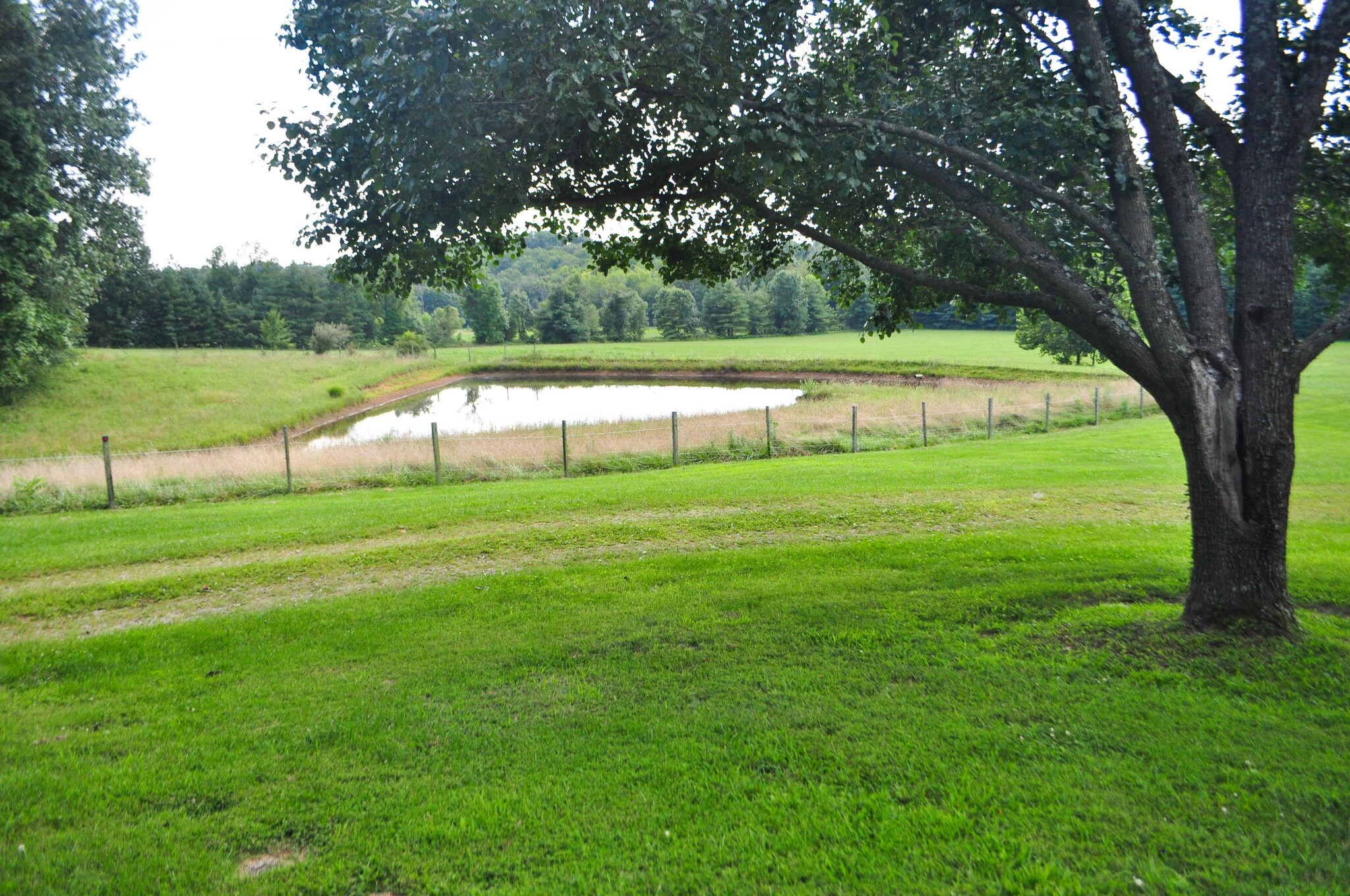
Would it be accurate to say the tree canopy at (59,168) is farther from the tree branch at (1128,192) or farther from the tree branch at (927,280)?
the tree branch at (1128,192)

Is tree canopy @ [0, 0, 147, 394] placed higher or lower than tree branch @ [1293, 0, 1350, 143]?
higher

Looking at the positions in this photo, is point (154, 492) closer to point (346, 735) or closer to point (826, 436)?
point (346, 735)

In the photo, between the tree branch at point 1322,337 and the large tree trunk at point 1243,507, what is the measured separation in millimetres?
289

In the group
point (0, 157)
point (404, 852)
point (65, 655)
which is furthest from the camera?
point (0, 157)

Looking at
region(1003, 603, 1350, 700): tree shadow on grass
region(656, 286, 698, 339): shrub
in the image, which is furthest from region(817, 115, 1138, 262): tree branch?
region(656, 286, 698, 339): shrub

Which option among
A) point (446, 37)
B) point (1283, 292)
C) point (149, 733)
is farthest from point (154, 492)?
point (1283, 292)

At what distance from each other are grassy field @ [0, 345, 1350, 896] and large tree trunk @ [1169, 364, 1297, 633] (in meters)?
0.34

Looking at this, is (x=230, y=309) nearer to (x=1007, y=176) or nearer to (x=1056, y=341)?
(x=1056, y=341)

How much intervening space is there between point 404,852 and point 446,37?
5816 millimetres

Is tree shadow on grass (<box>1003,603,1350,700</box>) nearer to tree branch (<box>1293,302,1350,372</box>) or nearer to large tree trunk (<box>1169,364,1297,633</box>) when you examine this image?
large tree trunk (<box>1169,364,1297,633</box>)

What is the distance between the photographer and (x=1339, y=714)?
16.6ft

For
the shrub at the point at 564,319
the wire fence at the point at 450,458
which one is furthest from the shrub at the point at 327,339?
the wire fence at the point at 450,458

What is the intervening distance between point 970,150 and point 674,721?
5.82 m

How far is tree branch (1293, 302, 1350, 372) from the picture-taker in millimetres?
5875
